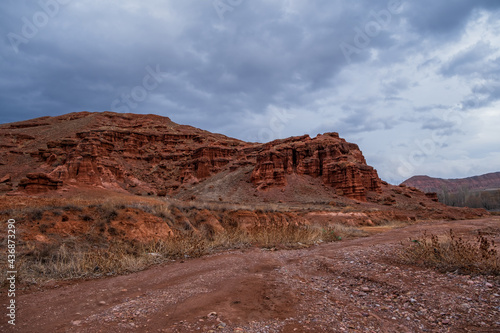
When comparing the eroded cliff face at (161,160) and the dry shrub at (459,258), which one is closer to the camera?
the dry shrub at (459,258)

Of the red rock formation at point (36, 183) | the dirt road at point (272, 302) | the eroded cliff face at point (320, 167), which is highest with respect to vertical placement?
the eroded cliff face at point (320, 167)

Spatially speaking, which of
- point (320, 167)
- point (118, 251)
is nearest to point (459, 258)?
point (118, 251)

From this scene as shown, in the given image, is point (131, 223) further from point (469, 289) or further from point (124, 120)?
point (124, 120)

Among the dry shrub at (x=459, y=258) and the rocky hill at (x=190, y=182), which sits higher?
the rocky hill at (x=190, y=182)

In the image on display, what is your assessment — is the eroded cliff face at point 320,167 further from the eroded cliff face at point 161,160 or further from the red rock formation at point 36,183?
the red rock formation at point 36,183

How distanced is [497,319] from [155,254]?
7.11m

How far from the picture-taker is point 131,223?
10555 mm

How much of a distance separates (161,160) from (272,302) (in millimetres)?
65154

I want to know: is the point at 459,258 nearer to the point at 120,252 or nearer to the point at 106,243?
the point at 120,252

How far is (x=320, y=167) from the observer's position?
51875 mm

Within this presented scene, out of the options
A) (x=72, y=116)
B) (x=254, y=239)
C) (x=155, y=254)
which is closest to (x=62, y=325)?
(x=155, y=254)

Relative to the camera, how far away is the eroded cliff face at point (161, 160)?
44000mm

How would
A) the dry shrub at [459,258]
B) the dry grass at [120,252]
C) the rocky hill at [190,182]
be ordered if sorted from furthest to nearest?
the rocky hill at [190,182] < the dry grass at [120,252] < the dry shrub at [459,258]

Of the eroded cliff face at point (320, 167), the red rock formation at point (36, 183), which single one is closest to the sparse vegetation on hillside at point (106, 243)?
the red rock formation at point (36, 183)
